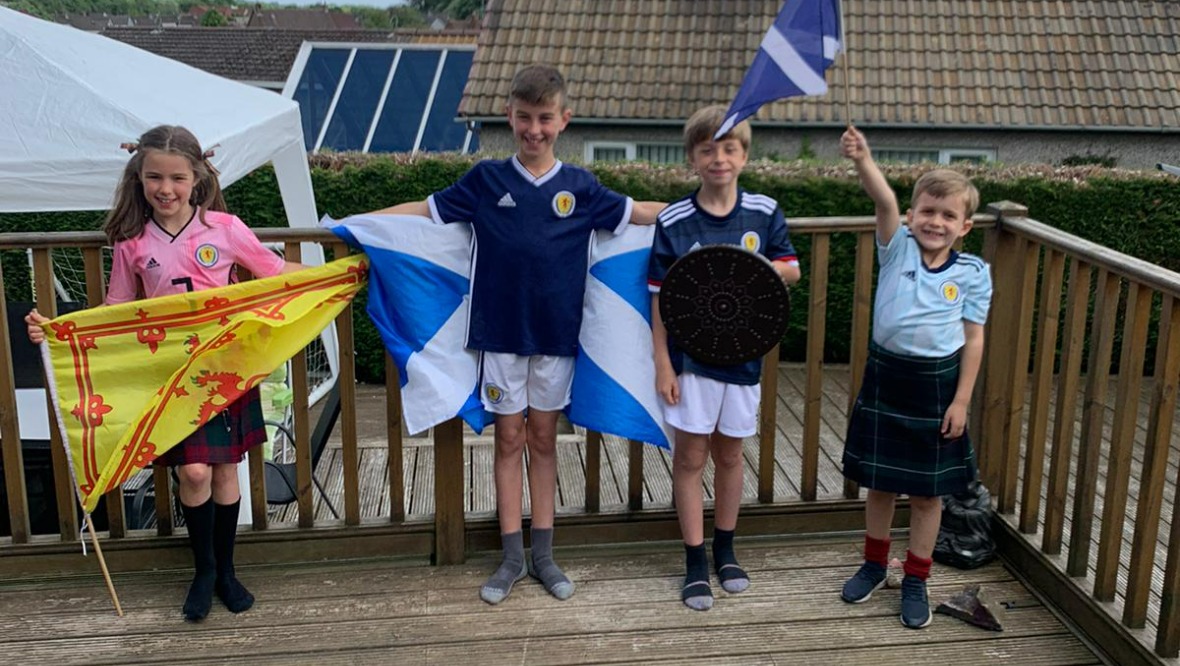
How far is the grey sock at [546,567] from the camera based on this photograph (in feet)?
10.7

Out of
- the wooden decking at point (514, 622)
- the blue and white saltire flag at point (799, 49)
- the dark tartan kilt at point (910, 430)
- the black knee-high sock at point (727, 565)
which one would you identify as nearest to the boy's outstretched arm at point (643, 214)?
the blue and white saltire flag at point (799, 49)

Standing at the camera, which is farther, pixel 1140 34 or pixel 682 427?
pixel 1140 34

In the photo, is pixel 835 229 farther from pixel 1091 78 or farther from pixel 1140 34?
pixel 1140 34

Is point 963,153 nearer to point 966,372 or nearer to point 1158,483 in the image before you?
point 966,372

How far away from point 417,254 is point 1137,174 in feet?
21.7

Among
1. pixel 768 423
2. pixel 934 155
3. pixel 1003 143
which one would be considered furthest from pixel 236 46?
pixel 768 423

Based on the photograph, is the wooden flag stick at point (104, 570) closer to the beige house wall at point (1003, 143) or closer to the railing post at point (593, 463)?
the railing post at point (593, 463)

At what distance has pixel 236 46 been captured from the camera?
2741 cm

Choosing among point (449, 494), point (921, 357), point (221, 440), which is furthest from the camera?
point (449, 494)

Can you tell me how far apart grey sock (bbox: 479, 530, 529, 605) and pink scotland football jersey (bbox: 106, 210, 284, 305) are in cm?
119

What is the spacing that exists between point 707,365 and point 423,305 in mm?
897


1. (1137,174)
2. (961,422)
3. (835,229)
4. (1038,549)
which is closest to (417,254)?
(835,229)

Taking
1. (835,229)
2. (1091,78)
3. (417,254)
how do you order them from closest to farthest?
1. (417,254)
2. (835,229)
3. (1091,78)

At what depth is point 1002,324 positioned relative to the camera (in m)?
3.49
